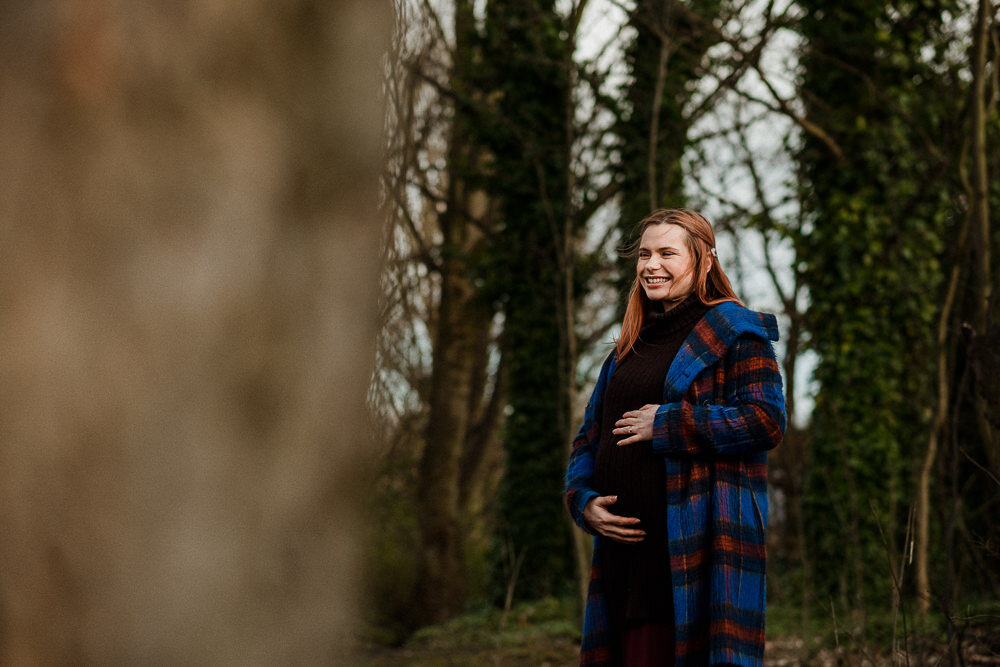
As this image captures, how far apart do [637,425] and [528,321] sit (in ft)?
28.3

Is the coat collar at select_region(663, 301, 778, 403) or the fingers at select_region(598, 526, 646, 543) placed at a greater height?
the coat collar at select_region(663, 301, 778, 403)

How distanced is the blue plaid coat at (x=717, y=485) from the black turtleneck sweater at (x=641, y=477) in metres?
0.07

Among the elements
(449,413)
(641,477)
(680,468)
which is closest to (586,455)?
(641,477)

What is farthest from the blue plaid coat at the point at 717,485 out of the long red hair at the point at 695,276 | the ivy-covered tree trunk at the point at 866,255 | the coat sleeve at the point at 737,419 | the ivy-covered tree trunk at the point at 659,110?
the ivy-covered tree trunk at the point at 866,255

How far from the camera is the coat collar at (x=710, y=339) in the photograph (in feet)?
8.71

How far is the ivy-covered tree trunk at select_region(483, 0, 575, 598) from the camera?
10.7 meters

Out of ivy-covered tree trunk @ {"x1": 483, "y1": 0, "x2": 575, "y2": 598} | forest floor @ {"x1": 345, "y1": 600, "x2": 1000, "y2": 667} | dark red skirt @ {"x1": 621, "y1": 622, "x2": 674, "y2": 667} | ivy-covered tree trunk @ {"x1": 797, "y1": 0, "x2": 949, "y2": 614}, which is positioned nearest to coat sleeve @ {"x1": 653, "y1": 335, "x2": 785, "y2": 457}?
dark red skirt @ {"x1": 621, "y1": 622, "x2": 674, "y2": 667}

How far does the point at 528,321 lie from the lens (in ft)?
37.0

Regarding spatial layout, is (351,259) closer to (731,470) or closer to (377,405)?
(377,405)

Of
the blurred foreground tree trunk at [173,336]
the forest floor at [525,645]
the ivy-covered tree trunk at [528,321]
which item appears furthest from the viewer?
the ivy-covered tree trunk at [528,321]

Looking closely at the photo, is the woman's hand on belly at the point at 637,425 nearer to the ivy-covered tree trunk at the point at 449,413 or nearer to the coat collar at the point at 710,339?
the coat collar at the point at 710,339

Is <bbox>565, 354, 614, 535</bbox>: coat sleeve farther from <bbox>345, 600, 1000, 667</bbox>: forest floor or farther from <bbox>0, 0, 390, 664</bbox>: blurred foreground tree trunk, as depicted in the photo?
<bbox>345, 600, 1000, 667</bbox>: forest floor

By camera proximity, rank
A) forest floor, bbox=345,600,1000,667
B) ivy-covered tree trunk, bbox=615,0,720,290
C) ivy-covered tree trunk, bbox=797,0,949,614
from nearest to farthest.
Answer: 1. forest floor, bbox=345,600,1000,667
2. ivy-covered tree trunk, bbox=615,0,720,290
3. ivy-covered tree trunk, bbox=797,0,949,614

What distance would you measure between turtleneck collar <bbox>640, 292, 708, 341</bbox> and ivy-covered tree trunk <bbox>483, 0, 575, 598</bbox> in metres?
7.58
